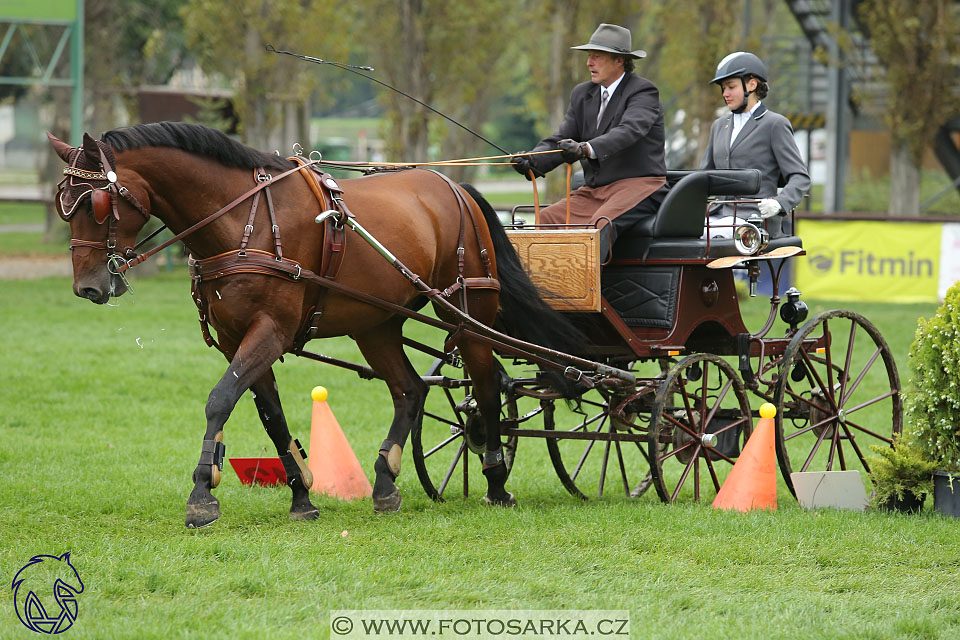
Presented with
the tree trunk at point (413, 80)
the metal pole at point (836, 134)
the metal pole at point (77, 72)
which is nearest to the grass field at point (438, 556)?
the metal pole at point (77, 72)

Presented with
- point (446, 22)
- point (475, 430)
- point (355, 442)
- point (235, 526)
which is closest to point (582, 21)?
point (446, 22)

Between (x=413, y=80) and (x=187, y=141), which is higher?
(x=413, y=80)

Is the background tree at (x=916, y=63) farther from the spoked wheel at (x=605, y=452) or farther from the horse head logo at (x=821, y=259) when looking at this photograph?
the spoked wheel at (x=605, y=452)

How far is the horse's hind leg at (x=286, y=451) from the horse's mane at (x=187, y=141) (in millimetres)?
1075

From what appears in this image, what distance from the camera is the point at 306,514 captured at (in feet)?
19.3

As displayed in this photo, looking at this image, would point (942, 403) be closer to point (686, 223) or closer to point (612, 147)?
point (686, 223)

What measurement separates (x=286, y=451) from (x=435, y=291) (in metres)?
1.11

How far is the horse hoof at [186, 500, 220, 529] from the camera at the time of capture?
17.5 feet

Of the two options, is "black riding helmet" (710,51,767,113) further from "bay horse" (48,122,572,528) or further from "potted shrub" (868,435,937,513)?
"potted shrub" (868,435,937,513)

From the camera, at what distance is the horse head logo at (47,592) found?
4102 mm

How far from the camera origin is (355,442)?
8555mm

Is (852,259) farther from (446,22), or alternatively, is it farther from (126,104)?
(126,104)

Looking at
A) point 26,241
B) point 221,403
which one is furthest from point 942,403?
point 26,241

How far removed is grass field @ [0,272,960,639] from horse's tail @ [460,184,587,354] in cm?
91
